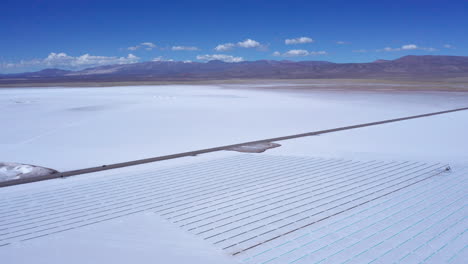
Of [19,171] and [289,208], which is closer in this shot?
[289,208]

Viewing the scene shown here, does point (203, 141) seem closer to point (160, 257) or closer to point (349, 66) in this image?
point (160, 257)

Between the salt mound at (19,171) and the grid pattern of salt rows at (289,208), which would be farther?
the salt mound at (19,171)

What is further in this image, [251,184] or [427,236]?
[251,184]

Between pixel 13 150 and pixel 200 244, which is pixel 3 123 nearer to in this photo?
pixel 13 150

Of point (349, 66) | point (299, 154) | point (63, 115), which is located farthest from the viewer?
point (349, 66)

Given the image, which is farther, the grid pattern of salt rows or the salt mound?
the salt mound

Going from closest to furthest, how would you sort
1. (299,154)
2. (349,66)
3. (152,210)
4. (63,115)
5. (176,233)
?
(176,233) → (152,210) → (299,154) → (63,115) → (349,66)

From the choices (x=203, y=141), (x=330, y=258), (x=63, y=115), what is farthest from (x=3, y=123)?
(x=330, y=258)

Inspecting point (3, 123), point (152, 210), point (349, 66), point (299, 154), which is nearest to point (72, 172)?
point (152, 210)
